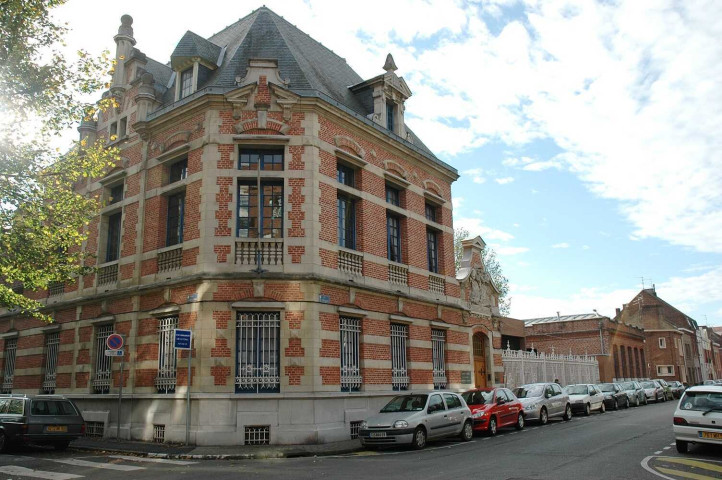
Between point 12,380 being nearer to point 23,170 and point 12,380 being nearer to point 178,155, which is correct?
point 23,170

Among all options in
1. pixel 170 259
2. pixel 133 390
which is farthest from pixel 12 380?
pixel 170 259

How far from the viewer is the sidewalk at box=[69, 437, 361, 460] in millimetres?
A: 13141

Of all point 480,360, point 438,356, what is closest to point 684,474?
point 438,356

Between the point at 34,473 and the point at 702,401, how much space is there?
13835mm

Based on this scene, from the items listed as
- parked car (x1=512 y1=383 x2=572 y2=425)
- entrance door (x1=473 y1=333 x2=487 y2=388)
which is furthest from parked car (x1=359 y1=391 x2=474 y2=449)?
entrance door (x1=473 y1=333 x2=487 y2=388)

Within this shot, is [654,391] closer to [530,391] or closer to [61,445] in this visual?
[530,391]

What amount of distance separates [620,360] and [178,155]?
4488 centimetres

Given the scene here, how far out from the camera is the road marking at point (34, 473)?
10.4 meters

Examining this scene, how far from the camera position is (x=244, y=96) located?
670 inches

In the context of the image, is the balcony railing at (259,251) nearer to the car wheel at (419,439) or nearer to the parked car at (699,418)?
the car wheel at (419,439)

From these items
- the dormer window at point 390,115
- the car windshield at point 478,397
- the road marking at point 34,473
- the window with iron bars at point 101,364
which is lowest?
the road marking at point 34,473

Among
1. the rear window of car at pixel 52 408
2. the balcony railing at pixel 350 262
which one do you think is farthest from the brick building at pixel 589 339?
the rear window of car at pixel 52 408

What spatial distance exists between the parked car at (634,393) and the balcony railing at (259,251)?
24478 millimetres

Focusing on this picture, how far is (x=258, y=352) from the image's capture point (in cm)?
1576
